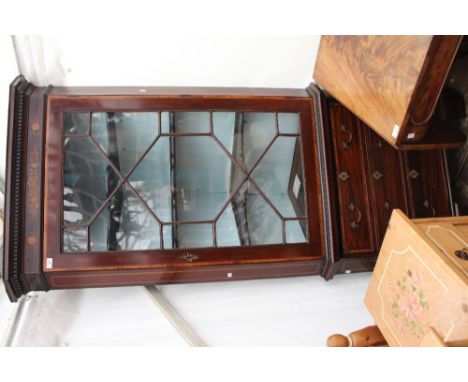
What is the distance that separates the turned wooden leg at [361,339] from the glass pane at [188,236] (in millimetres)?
330

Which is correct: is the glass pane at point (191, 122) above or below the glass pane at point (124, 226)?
above

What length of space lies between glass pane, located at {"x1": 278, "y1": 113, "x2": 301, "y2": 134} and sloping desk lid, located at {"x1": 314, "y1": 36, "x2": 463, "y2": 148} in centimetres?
11

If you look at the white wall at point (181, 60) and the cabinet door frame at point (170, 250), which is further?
the white wall at point (181, 60)

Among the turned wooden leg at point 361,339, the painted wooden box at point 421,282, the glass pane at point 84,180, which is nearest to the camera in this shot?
the painted wooden box at point 421,282

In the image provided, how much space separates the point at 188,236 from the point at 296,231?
25cm

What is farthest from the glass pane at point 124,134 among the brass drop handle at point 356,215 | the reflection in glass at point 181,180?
the brass drop handle at point 356,215

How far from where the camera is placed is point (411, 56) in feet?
2.01

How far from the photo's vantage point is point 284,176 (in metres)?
0.88

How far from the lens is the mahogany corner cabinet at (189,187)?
0.80 metres

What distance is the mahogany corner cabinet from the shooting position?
2.63 ft

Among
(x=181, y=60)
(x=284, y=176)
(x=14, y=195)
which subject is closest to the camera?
(x=14, y=195)

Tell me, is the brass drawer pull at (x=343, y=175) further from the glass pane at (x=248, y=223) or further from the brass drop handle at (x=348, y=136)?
the glass pane at (x=248, y=223)

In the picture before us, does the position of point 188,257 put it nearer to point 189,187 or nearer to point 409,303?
point 189,187

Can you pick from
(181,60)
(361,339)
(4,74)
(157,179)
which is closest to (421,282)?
(361,339)
